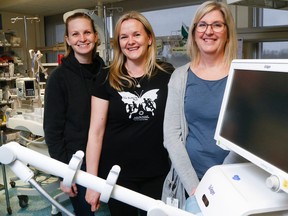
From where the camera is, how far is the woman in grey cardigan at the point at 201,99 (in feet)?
3.67

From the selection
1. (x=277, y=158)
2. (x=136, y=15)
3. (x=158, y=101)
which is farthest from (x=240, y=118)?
(x=136, y=15)

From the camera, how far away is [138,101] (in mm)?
1359

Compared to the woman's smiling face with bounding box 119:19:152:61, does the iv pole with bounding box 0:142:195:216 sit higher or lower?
lower

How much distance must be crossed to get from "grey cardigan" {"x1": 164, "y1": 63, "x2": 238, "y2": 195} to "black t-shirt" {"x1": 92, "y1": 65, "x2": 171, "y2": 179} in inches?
7.5

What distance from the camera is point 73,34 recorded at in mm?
1565

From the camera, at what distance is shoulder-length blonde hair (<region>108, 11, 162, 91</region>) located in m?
1.37

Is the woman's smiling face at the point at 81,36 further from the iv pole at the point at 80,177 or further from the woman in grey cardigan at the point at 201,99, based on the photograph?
the iv pole at the point at 80,177

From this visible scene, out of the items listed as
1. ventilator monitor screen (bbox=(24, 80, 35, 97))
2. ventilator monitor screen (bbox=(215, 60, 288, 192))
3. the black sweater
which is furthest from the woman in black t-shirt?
ventilator monitor screen (bbox=(24, 80, 35, 97))

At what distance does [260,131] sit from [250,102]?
0.09m

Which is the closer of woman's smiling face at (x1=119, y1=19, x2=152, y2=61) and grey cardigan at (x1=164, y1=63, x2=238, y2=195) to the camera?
grey cardigan at (x1=164, y1=63, x2=238, y2=195)

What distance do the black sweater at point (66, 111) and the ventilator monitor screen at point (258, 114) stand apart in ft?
2.84

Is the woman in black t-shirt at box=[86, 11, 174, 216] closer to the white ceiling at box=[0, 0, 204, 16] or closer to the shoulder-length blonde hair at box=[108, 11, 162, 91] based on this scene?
the shoulder-length blonde hair at box=[108, 11, 162, 91]

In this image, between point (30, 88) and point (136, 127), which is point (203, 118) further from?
point (30, 88)

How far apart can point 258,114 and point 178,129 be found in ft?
1.55
